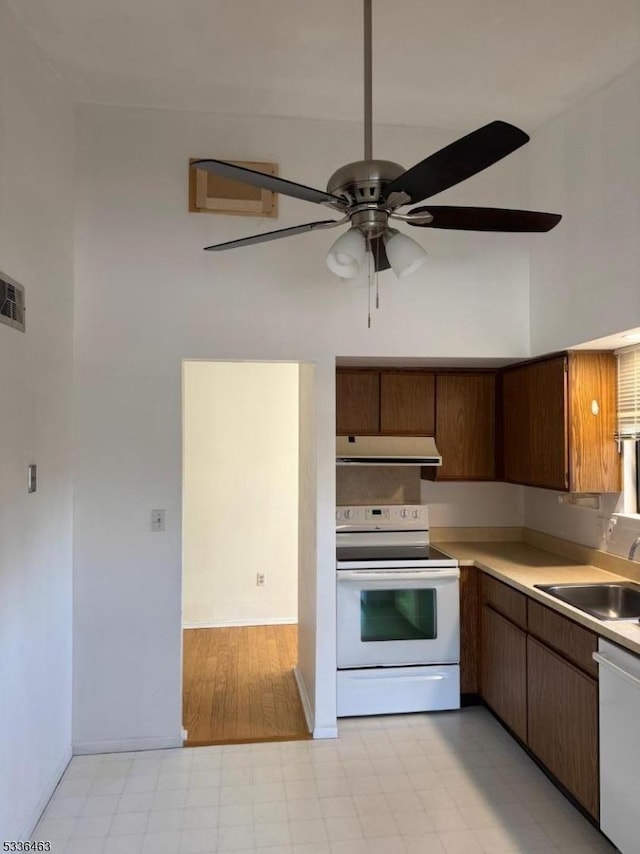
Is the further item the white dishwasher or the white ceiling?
the white ceiling

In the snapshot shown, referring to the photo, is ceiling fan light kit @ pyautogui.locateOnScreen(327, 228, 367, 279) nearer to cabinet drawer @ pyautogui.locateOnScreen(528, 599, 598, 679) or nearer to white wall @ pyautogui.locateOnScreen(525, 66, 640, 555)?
white wall @ pyautogui.locateOnScreen(525, 66, 640, 555)

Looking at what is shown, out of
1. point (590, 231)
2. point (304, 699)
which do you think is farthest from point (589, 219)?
point (304, 699)

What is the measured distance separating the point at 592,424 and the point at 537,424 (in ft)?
1.04

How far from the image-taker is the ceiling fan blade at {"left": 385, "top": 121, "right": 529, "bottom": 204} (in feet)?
4.42

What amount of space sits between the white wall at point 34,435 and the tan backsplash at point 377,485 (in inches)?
65.2

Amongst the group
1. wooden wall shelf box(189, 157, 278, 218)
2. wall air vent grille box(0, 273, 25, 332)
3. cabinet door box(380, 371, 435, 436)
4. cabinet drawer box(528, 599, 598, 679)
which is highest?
wooden wall shelf box(189, 157, 278, 218)

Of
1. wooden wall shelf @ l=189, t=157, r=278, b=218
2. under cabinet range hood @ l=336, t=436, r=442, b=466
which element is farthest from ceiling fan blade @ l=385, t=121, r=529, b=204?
under cabinet range hood @ l=336, t=436, r=442, b=466

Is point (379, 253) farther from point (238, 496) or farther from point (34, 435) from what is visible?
point (238, 496)

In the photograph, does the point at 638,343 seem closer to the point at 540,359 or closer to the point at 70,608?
the point at 540,359

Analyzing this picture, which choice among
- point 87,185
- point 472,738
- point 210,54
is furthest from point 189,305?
point 472,738

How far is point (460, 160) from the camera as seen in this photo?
1.46 m

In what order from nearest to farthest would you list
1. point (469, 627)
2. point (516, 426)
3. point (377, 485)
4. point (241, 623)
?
point (469, 627) < point (516, 426) < point (377, 485) < point (241, 623)

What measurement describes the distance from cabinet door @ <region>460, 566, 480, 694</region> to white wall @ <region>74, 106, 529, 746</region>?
784 mm

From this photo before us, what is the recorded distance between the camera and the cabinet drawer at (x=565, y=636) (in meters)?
2.34
